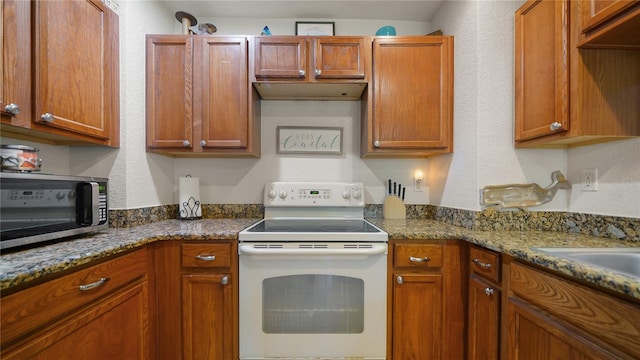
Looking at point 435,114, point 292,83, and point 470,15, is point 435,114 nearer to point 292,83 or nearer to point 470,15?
point 470,15

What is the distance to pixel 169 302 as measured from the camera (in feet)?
4.78

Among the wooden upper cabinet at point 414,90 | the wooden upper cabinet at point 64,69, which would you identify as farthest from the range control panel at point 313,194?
the wooden upper cabinet at point 64,69

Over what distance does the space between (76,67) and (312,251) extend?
5.08 ft

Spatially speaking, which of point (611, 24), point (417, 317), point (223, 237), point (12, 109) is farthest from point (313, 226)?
point (611, 24)

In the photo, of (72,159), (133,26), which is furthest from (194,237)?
(133,26)

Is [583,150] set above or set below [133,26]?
below

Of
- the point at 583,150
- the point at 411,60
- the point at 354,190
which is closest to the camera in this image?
the point at 583,150

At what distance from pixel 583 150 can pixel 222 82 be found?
2188 mm

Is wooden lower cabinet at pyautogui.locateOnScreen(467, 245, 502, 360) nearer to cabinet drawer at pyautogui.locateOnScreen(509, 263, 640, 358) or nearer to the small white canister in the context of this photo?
cabinet drawer at pyautogui.locateOnScreen(509, 263, 640, 358)

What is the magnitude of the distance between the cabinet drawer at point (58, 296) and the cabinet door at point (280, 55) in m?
1.36

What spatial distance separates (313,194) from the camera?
2.00m

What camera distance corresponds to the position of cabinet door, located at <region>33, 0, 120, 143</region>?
3.89ft

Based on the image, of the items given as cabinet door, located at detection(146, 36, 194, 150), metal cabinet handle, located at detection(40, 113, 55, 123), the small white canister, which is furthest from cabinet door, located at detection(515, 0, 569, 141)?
metal cabinet handle, located at detection(40, 113, 55, 123)

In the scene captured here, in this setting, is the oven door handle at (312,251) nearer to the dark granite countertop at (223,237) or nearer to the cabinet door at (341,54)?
the dark granite countertop at (223,237)
